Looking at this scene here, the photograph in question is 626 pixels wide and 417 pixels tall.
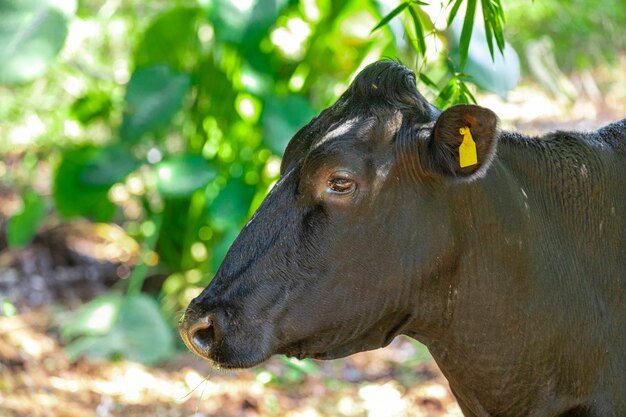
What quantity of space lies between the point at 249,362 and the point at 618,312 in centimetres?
112

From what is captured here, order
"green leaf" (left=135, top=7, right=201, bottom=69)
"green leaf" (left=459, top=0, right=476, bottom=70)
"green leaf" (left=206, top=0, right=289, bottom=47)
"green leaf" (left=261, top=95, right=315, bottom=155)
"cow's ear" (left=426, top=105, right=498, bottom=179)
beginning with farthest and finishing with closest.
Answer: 1. "green leaf" (left=135, top=7, right=201, bottom=69)
2. "green leaf" (left=261, top=95, right=315, bottom=155)
3. "green leaf" (left=206, top=0, right=289, bottom=47)
4. "green leaf" (left=459, top=0, right=476, bottom=70)
5. "cow's ear" (left=426, top=105, right=498, bottom=179)

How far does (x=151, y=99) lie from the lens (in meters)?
6.65

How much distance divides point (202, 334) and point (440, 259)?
69cm

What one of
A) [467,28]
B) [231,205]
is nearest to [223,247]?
[231,205]

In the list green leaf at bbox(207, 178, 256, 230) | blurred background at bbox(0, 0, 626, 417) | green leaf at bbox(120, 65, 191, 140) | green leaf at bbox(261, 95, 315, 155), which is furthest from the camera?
green leaf at bbox(120, 65, 191, 140)

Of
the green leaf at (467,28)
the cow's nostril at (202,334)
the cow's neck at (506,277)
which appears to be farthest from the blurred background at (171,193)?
the cow's nostril at (202,334)

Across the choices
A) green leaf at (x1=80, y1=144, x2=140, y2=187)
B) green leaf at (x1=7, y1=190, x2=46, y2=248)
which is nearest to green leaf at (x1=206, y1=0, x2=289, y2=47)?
green leaf at (x1=80, y1=144, x2=140, y2=187)

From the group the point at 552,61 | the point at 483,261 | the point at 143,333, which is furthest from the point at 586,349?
the point at 552,61

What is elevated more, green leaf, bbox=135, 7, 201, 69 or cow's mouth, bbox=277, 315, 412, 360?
green leaf, bbox=135, 7, 201, 69

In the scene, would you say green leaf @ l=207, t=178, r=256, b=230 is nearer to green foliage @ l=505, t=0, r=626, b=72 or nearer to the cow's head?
the cow's head

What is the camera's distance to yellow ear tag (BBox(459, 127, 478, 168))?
2.78 m

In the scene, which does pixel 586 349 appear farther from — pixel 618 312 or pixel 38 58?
pixel 38 58

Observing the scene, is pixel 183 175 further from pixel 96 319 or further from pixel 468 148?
pixel 468 148

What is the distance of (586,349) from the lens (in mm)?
3074
